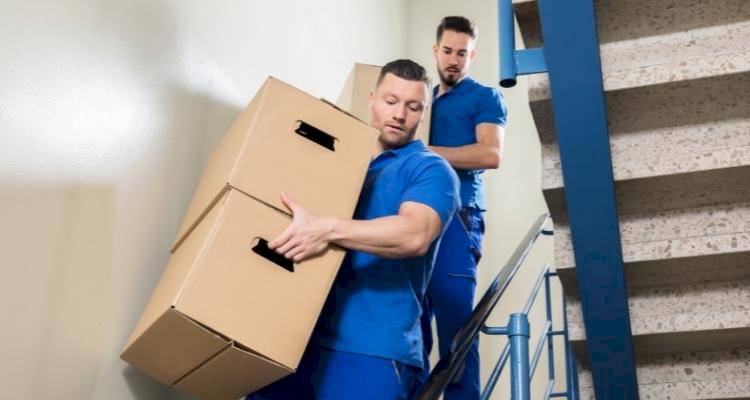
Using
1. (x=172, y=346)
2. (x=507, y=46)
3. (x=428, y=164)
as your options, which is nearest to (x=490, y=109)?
(x=507, y=46)

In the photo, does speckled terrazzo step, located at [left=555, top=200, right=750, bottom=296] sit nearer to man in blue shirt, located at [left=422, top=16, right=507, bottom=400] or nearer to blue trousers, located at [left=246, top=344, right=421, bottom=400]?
man in blue shirt, located at [left=422, top=16, right=507, bottom=400]

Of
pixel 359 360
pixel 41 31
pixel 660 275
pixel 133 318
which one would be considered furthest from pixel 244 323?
pixel 660 275

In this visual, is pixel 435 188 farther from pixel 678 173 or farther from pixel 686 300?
pixel 686 300

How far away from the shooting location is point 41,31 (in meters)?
1.78

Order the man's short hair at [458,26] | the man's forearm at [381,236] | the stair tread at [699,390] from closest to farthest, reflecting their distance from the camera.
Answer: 1. the man's forearm at [381,236]
2. the stair tread at [699,390]
3. the man's short hair at [458,26]

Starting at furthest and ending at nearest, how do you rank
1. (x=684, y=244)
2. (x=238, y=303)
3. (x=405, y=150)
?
(x=684, y=244)
(x=405, y=150)
(x=238, y=303)

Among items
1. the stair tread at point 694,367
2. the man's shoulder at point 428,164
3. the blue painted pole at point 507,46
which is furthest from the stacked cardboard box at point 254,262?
the stair tread at point 694,367

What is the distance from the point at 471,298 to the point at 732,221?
71 cm

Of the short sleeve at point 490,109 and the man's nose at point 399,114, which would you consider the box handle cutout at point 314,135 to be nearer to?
the man's nose at point 399,114

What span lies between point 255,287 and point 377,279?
27cm

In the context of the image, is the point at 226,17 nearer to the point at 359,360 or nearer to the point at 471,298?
the point at 471,298

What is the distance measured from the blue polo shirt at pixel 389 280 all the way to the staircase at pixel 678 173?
16.9 inches

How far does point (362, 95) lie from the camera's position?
97.7 inches

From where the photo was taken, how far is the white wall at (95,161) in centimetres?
168
